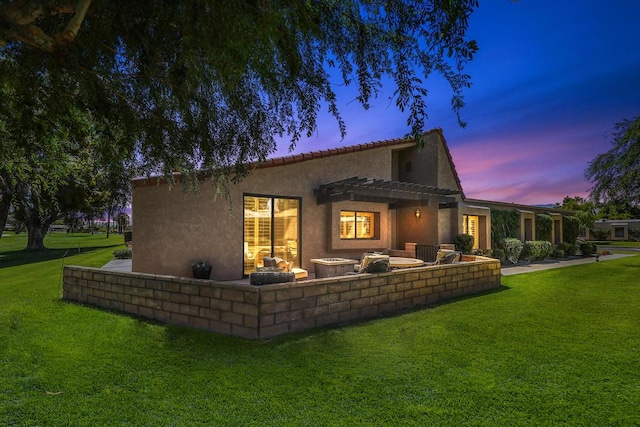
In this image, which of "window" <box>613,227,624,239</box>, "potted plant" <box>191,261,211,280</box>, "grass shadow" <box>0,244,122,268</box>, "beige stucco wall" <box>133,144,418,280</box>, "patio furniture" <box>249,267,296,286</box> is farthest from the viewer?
"window" <box>613,227,624,239</box>

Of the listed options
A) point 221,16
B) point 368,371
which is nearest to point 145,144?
point 221,16

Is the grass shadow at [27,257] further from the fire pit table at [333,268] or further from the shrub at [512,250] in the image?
the shrub at [512,250]

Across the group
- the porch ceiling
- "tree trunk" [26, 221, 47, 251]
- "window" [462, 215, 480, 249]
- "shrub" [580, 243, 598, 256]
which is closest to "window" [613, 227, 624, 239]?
"shrub" [580, 243, 598, 256]

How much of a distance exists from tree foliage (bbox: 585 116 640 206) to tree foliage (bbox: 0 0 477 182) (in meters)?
19.1

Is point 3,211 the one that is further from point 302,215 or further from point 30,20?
point 30,20

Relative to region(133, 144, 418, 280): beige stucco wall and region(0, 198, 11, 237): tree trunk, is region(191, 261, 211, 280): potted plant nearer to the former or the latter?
region(133, 144, 418, 280): beige stucco wall

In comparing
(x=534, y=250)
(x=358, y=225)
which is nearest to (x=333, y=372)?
(x=358, y=225)

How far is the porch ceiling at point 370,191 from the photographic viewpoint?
12.1m

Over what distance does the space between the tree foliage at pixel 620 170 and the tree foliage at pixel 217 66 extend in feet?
62.6

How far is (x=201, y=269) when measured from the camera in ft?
32.3

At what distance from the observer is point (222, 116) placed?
6039 millimetres

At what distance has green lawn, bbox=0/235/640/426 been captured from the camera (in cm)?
341

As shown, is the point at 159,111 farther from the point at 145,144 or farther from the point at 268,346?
the point at 268,346

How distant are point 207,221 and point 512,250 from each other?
1613 centimetres
